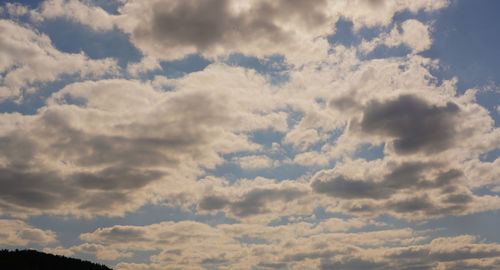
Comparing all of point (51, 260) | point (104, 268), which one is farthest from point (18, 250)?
point (104, 268)

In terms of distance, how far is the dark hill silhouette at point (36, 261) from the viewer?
64.2 m

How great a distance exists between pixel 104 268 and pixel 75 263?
20.4 ft

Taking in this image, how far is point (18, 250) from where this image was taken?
227 ft

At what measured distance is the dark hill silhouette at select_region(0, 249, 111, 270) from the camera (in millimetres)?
64250

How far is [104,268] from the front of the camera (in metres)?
77.8

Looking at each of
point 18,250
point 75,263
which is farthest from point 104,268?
point 18,250

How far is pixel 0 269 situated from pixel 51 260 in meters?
9.29

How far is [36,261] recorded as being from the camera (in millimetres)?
67688

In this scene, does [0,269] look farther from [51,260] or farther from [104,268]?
[104,268]

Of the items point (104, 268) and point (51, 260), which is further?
point (104, 268)

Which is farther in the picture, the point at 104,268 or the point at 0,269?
the point at 104,268

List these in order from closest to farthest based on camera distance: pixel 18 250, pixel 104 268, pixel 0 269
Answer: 1. pixel 0 269
2. pixel 18 250
3. pixel 104 268

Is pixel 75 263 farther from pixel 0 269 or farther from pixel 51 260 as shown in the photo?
pixel 0 269

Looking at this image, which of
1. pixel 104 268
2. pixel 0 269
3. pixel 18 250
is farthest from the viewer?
pixel 104 268
